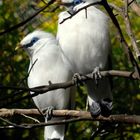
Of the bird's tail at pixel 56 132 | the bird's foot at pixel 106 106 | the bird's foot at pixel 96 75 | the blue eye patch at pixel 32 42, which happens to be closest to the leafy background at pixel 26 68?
the bird's tail at pixel 56 132

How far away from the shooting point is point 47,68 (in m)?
3.19

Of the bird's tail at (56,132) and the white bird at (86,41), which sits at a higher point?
the white bird at (86,41)

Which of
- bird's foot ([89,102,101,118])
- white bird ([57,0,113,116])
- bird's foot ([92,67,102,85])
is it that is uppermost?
white bird ([57,0,113,116])

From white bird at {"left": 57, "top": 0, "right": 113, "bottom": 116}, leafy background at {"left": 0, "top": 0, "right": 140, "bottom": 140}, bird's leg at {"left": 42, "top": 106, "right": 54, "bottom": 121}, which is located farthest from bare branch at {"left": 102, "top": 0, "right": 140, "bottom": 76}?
leafy background at {"left": 0, "top": 0, "right": 140, "bottom": 140}

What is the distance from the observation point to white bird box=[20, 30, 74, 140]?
124 inches

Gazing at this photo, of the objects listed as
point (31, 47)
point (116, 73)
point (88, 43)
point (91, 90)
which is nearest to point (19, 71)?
point (31, 47)

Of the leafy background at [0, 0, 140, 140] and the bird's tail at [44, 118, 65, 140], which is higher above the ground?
the leafy background at [0, 0, 140, 140]

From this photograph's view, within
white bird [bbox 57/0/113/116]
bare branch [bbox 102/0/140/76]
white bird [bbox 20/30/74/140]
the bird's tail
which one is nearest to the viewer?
bare branch [bbox 102/0/140/76]

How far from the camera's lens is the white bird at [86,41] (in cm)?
264

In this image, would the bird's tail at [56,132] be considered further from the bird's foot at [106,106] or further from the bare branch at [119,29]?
the bare branch at [119,29]

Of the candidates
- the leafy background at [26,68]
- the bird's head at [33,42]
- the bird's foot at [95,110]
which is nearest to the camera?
the bird's foot at [95,110]

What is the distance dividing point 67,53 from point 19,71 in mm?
1272

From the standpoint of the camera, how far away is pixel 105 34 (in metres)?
2.66

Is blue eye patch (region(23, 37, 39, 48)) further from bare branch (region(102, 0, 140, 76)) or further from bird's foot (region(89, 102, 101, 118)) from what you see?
bare branch (region(102, 0, 140, 76))
